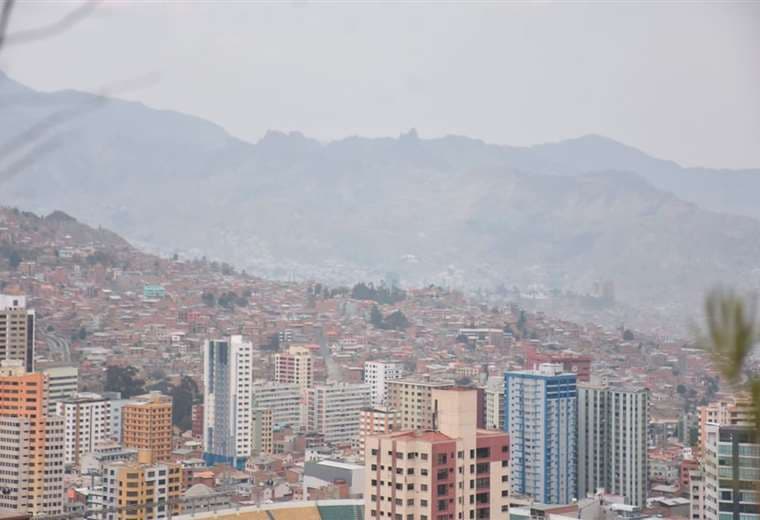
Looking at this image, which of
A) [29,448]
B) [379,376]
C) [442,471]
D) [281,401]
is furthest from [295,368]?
[442,471]

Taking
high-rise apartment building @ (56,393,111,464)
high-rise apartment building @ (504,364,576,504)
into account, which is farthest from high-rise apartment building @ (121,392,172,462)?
high-rise apartment building @ (504,364,576,504)

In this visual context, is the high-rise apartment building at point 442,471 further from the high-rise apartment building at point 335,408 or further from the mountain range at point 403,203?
the mountain range at point 403,203

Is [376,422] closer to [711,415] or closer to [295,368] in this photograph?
[711,415]

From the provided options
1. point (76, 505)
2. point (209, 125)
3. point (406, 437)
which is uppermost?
point (209, 125)

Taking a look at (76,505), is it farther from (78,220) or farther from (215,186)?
(215,186)

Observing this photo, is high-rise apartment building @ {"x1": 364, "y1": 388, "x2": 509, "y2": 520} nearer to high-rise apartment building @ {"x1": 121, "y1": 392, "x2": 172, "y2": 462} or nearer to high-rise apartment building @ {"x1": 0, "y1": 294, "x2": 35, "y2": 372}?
high-rise apartment building @ {"x1": 121, "y1": 392, "x2": 172, "y2": 462}

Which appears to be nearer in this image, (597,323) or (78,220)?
(597,323)

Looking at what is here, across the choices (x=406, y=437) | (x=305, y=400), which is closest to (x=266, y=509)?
(x=406, y=437)

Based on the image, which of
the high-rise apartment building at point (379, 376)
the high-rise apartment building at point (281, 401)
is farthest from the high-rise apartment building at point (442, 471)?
the high-rise apartment building at point (379, 376)
